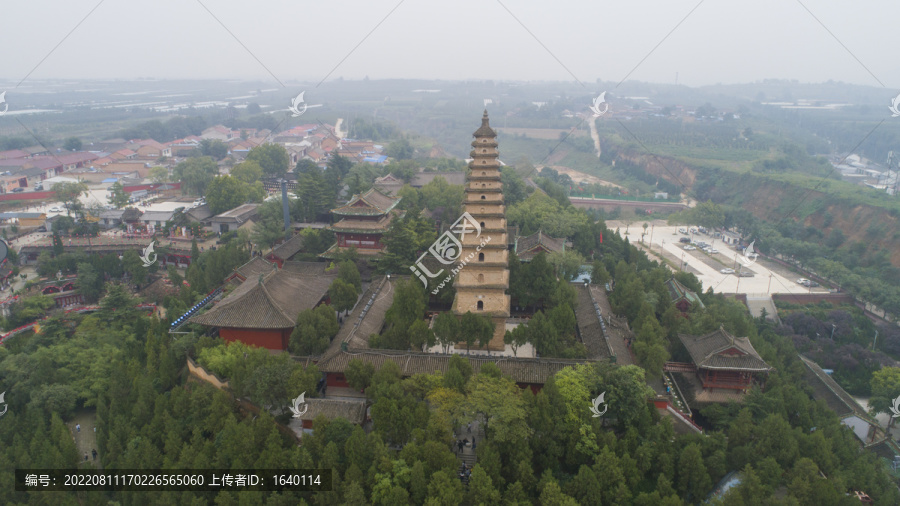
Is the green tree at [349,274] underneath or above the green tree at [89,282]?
above

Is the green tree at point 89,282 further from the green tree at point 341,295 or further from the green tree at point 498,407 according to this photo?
the green tree at point 498,407

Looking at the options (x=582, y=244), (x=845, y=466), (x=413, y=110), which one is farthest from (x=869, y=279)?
(x=413, y=110)

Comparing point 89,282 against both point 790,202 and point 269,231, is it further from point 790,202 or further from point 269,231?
point 790,202

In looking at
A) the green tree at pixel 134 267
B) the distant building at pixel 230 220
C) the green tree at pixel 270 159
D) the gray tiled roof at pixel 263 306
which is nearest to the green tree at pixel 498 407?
the gray tiled roof at pixel 263 306

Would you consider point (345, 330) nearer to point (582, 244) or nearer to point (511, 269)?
point (511, 269)

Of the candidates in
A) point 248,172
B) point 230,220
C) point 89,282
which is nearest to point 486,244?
point 89,282
